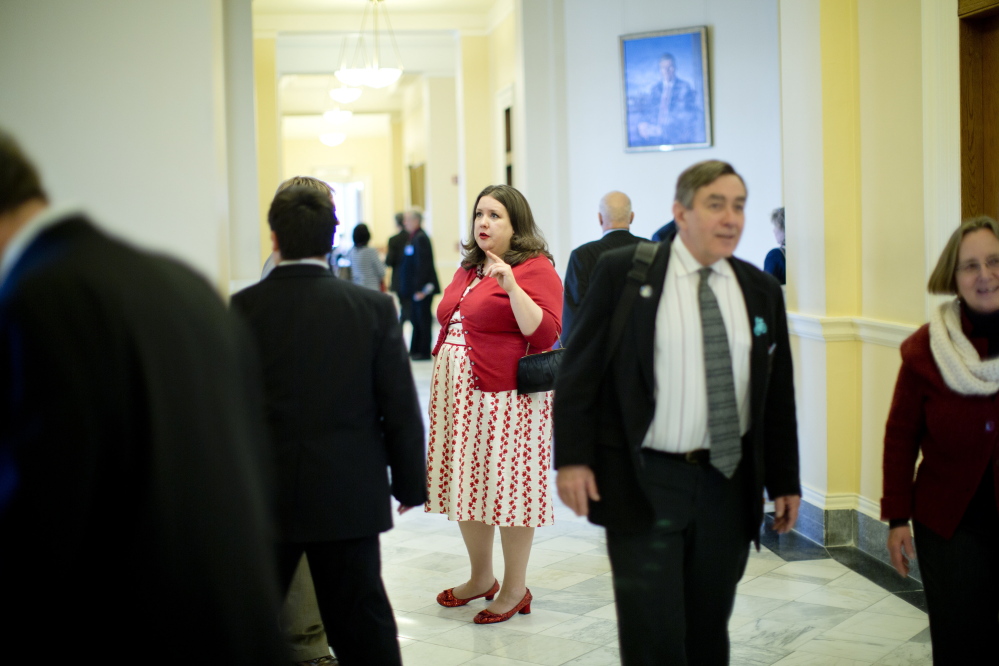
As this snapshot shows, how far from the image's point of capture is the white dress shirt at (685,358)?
2.43m

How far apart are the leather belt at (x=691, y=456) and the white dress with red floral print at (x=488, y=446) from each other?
1.45 metres

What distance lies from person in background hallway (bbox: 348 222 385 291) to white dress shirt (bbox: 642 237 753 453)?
29.6 ft

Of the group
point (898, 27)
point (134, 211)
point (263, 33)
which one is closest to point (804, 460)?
point (898, 27)

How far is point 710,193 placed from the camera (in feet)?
8.04

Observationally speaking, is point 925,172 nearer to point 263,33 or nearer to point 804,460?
point 804,460

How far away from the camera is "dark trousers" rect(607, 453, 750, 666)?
2.43m

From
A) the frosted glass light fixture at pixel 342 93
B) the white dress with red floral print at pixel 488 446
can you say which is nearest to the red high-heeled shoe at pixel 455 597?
the white dress with red floral print at pixel 488 446

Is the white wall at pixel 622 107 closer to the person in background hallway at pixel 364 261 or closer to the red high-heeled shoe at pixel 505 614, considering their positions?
the person in background hallway at pixel 364 261

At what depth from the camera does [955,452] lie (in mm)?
2482

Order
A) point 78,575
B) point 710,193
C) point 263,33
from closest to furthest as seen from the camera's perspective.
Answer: point 78,575 < point 710,193 < point 263,33

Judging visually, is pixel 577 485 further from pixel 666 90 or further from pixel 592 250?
pixel 666 90

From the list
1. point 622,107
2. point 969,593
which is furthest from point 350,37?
point 969,593

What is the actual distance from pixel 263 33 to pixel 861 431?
10.2 meters

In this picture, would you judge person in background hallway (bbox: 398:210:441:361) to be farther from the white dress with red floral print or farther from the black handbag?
the black handbag
